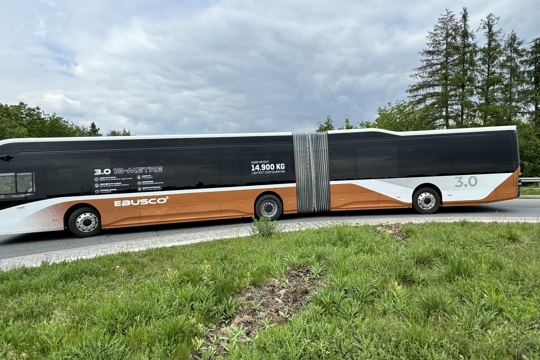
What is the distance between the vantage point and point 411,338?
8.93 ft

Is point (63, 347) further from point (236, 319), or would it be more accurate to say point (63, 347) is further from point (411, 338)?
point (411, 338)

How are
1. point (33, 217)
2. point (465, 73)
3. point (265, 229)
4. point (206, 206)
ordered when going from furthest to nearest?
point (465, 73), point (206, 206), point (33, 217), point (265, 229)

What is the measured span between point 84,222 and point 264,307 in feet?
27.7

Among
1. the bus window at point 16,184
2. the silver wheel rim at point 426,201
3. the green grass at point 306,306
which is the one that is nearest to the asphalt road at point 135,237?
the silver wheel rim at point 426,201

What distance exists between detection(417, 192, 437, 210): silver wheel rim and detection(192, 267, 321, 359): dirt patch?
8.82m

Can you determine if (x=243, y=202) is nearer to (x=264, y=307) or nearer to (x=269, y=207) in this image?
(x=269, y=207)

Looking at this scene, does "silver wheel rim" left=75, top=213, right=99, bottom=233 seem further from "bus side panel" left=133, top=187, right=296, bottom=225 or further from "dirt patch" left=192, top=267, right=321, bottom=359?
"dirt patch" left=192, top=267, right=321, bottom=359

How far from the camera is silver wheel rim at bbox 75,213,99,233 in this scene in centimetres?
981

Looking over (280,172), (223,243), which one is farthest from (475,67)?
(223,243)

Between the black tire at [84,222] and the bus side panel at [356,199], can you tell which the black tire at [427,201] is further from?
the black tire at [84,222]

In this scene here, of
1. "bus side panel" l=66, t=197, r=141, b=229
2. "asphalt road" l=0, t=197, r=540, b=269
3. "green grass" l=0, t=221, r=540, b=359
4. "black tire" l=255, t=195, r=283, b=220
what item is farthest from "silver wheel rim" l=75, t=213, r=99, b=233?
"black tire" l=255, t=195, r=283, b=220

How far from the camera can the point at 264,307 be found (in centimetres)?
367

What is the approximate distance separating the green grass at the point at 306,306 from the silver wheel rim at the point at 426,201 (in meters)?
6.27

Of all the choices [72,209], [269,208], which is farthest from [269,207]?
[72,209]
